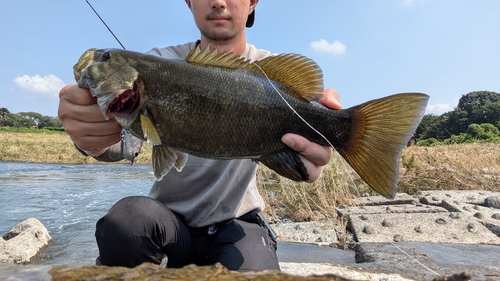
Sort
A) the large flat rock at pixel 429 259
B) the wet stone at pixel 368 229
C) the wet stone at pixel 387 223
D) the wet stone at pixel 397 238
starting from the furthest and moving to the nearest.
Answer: the wet stone at pixel 387 223, the wet stone at pixel 368 229, the wet stone at pixel 397 238, the large flat rock at pixel 429 259

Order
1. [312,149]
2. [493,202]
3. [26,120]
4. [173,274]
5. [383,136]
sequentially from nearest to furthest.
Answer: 1. [173,274]
2. [383,136]
3. [312,149]
4. [493,202]
5. [26,120]

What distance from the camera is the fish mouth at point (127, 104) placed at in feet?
6.02

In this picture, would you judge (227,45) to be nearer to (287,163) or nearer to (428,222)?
(287,163)

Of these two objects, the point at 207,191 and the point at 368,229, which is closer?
the point at 207,191

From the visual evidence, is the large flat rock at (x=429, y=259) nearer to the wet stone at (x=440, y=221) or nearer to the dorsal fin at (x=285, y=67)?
the wet stone at (x=440, y=221)

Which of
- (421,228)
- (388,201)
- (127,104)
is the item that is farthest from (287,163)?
(388,201)

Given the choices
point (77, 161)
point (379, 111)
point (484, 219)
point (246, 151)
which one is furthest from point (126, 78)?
point (77, 161)

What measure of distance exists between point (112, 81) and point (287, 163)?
1.02 metres

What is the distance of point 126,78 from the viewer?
1830mm

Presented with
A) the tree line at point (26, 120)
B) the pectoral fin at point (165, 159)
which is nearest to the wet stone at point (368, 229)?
the pectoral fin at point (165, 159)

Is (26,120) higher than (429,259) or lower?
higher

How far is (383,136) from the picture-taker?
192 centimetres

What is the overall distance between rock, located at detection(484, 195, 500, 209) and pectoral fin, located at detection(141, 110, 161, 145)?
7353 millimetres

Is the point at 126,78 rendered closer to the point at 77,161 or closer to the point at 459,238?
the point at 459,238
